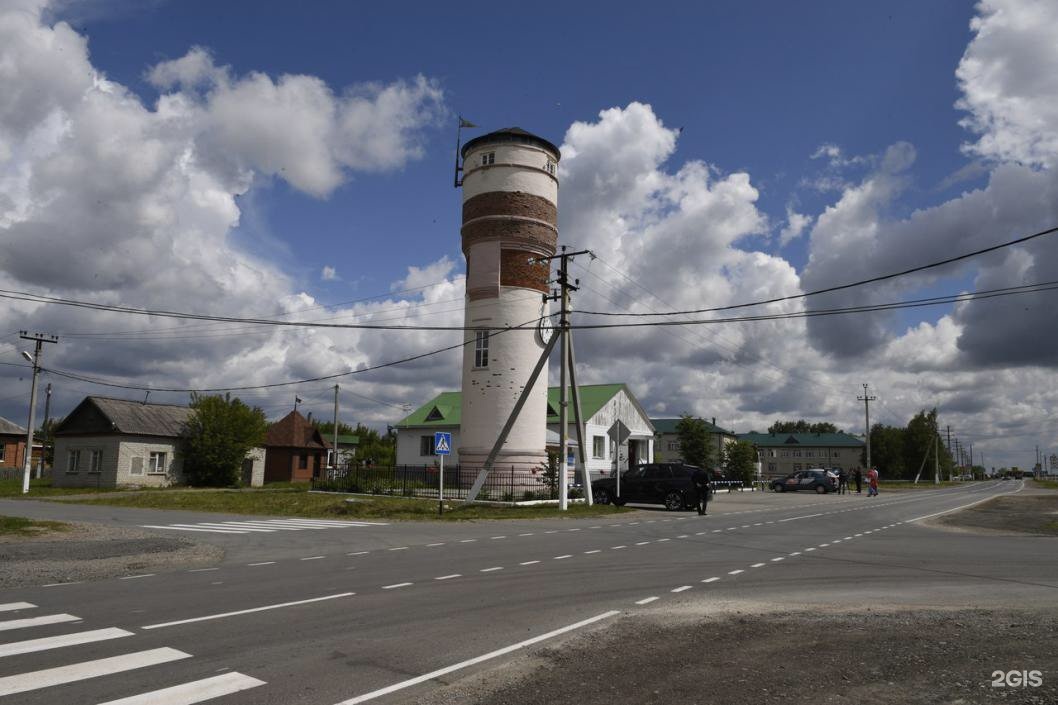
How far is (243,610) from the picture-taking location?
8.48 meters

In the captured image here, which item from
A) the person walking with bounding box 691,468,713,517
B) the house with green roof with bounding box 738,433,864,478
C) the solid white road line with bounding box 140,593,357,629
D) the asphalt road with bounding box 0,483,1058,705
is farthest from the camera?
the house with green roof with bounding box 738,433,864,478

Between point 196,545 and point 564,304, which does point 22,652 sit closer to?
point 196,545

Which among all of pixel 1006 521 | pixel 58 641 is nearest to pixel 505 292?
pixel 1006 521

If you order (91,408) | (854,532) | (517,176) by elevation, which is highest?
(517,176)

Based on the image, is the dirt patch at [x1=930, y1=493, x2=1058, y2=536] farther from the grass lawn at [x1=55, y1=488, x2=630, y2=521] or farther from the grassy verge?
the grassy verge

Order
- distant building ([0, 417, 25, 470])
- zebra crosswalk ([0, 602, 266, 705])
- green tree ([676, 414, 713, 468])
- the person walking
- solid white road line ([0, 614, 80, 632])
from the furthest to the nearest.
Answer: distant building ([0, 417, 25, 470]), green tree ([676, 414, 713, 468]), the person walking, solid white road line ([0, 614, 80, 632]), zebra crosswalk ([0, 602, 266, 705])

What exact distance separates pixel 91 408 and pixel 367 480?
22545 mm

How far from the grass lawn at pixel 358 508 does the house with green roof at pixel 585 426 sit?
16.1m

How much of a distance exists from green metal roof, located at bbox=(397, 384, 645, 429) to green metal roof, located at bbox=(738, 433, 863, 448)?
97.1 metres

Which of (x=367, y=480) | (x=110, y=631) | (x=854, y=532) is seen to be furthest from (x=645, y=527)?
(x=367, y=480)

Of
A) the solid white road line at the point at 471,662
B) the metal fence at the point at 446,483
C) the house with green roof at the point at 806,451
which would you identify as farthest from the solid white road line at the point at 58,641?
the house with green roof at the point at 806,451

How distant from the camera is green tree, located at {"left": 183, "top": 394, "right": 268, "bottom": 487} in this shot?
152 ft

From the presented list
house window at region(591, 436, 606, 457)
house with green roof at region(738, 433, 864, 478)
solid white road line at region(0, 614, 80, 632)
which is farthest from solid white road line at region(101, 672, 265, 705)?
house with green roof at region(738, 433, 864, 478)

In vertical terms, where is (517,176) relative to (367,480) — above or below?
above
